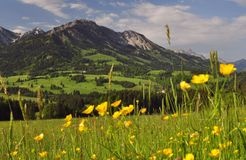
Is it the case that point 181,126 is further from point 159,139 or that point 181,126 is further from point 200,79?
point 159,139

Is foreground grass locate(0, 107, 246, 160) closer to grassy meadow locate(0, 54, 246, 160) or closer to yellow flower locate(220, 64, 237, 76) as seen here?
grassy meadow locate(0, 54, 246, 160)

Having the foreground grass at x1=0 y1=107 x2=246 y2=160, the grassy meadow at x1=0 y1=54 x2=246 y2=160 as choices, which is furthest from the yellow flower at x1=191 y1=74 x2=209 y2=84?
the foreground grass at x1=0 y1=107 x2=246 y2=160

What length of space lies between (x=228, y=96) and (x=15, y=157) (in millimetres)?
2913

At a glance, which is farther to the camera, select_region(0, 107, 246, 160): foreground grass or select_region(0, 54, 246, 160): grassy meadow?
select_region(0, 107, 246, 160): foreground grass

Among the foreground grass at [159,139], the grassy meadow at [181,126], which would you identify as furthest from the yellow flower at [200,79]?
the foreground grass at [159,139]

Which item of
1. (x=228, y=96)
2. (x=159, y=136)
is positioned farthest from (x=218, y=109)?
(x=159, y=136)

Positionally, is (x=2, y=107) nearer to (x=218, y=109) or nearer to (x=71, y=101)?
(x=71, y=101)

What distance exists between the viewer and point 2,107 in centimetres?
10850

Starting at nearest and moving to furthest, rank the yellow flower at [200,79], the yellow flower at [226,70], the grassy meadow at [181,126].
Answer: the yellow flower at [226,70]
the grassy meadow at [181,126]
the yellow flower at [200,79]

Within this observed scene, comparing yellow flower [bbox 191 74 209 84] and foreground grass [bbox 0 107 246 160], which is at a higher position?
yellow flower [bbox 191 74 209 84]

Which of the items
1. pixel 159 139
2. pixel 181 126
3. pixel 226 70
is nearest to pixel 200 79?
pixel 226 70

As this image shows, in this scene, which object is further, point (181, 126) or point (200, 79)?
point (181, 126)

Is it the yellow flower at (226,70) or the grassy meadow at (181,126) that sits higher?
the yellow flower at (226,70)

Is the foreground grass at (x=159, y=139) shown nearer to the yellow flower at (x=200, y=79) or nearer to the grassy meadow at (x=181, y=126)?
the grassy meadow at (x=181, y=126)
